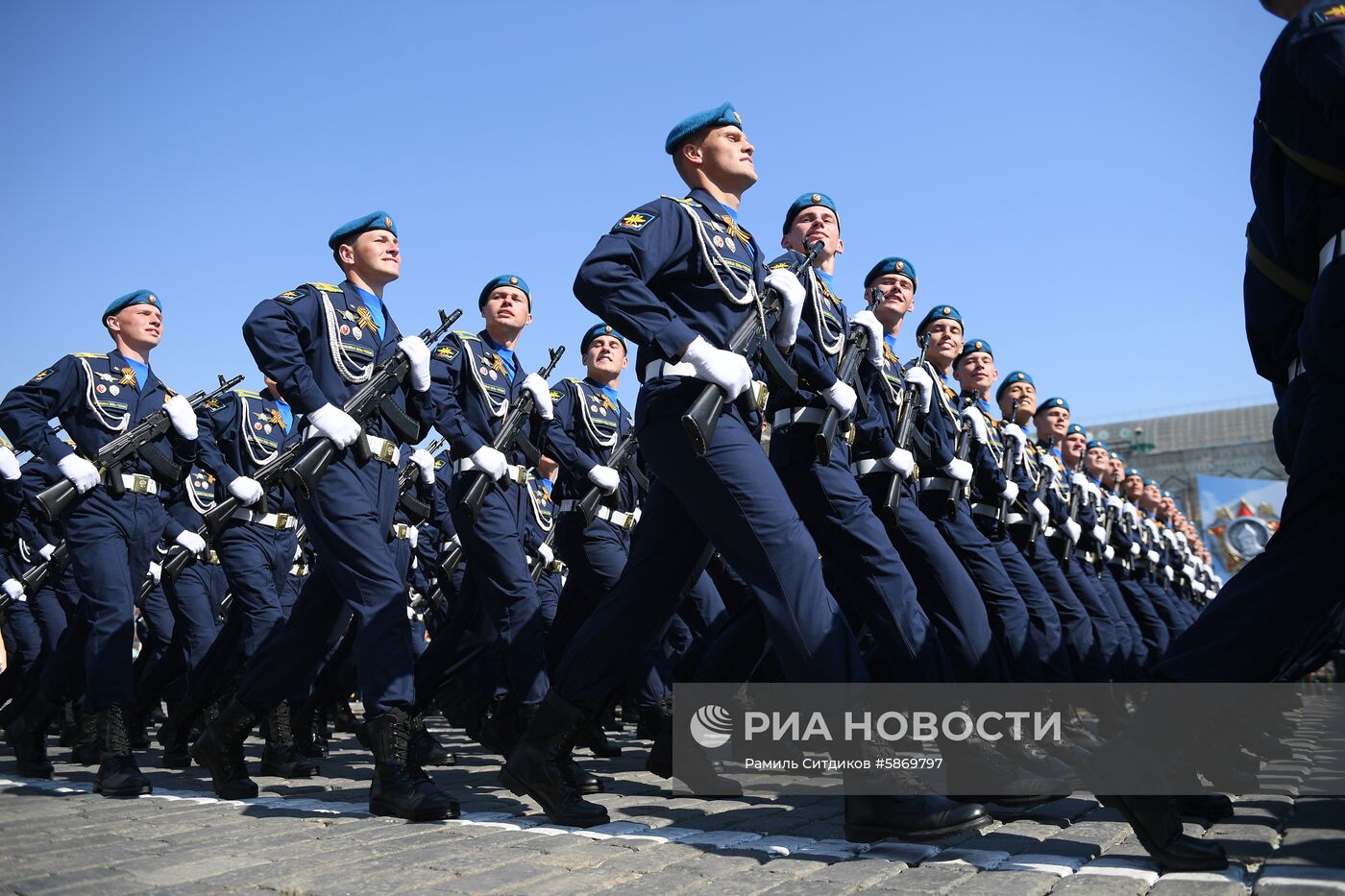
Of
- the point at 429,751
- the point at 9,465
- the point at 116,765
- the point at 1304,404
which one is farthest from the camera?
the point at 9,465

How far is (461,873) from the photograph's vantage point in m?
2.95

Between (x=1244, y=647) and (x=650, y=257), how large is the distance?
205cm

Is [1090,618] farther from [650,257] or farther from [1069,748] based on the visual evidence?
[650,257]

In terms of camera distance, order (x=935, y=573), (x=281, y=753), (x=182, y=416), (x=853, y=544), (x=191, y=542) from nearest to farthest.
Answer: (x=853, y=544), (x=935, y=573), (x=281, y=753), (x=182, y=416), (x=191, y=542)

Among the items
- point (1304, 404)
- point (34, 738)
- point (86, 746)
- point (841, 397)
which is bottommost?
point (86, 746)

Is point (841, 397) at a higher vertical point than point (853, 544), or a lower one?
higher

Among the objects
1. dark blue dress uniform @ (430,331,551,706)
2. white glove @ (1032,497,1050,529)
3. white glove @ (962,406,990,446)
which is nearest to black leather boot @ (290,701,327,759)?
dark blue dress uniform @ (430,331,551,706)

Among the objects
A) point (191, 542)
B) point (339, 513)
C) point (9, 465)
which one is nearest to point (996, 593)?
point (339, 513)

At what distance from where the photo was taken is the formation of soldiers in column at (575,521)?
3.55m

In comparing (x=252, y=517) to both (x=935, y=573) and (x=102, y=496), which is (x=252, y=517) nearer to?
(x=102, y=496)

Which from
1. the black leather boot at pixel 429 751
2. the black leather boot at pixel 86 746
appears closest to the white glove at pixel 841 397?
the black leather boot at pixel 429 751

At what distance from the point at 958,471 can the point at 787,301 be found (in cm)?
221

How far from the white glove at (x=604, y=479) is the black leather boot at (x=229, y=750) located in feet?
7.83

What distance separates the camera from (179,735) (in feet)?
20.8
